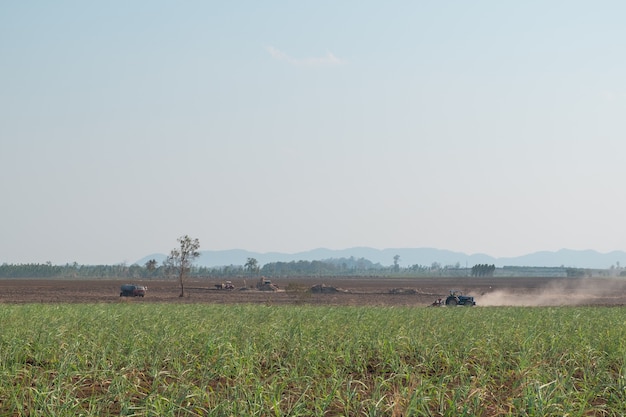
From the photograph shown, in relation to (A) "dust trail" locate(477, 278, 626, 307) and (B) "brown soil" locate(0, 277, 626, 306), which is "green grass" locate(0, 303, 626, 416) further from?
(A) "dust trail" locate(477, 278, 626, 307)

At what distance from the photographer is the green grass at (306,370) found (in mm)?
8883

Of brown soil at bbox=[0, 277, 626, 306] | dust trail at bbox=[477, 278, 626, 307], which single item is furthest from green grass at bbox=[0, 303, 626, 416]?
dust trail at bbox=[477, 278, 626, 307]

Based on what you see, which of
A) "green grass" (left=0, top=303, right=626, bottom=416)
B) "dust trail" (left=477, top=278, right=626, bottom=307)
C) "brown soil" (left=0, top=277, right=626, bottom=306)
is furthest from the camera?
"dust trail" (left=477, top=278, right=626, bottom=307)

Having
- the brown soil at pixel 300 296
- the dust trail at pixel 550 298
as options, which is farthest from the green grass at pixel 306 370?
the dust trail at pixel 550 298

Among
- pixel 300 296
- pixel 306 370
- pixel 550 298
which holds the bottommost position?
pixel 550 298

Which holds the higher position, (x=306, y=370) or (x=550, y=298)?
(x=306, y=370)

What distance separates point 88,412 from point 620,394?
740cm

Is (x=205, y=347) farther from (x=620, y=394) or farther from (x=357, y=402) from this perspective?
(x=620, y=394)

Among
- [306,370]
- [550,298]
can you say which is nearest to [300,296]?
[550,298]

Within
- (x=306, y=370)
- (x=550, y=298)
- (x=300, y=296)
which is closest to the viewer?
(x=306, y=370)

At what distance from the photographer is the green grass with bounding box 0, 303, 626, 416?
8.88m

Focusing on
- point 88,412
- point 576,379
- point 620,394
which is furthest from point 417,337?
point 88,412

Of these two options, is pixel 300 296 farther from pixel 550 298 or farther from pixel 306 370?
Result: pixel 306 370

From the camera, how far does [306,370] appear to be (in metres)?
11.5
